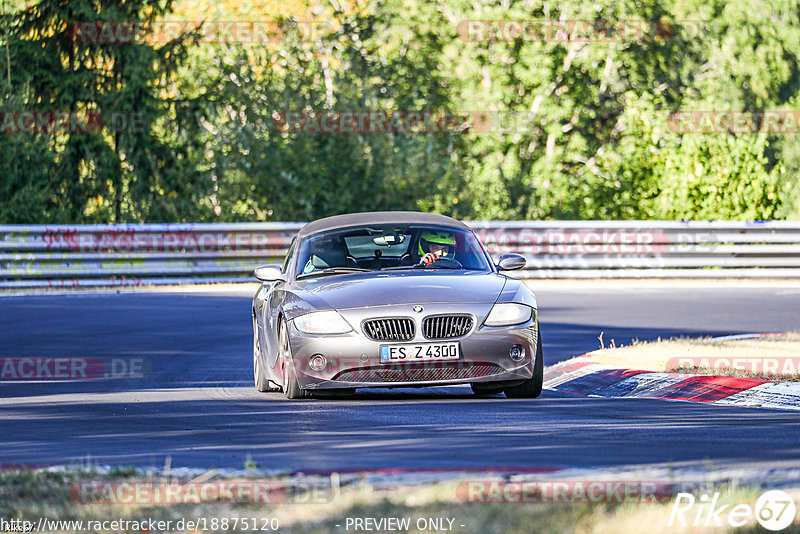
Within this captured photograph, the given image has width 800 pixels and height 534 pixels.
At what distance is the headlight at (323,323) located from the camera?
37.5 ft

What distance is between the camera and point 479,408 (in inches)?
433

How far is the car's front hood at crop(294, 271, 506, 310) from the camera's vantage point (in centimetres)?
1148

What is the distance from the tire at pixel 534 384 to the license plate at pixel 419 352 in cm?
72

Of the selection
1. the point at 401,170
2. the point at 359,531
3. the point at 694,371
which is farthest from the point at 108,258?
the point at 359,531

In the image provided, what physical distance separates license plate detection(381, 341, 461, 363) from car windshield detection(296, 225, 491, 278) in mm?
1239

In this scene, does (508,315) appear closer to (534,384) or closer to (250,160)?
(534,384)

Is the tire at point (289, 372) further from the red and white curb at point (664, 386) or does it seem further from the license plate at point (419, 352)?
the red and white curb at point (664, 386)

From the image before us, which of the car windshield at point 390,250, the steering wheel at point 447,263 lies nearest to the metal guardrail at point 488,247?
the car windshield at point 390,250

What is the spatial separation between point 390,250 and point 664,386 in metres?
2.47

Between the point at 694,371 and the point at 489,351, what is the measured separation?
2293 mm

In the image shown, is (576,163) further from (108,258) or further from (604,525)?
(604,525)

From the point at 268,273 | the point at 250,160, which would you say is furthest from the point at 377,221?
the point at 250,160

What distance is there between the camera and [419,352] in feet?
37.1

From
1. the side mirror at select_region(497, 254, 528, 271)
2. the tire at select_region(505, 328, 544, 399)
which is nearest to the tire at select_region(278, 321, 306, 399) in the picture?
the tire at select_region(505, 328, 544, 399)
